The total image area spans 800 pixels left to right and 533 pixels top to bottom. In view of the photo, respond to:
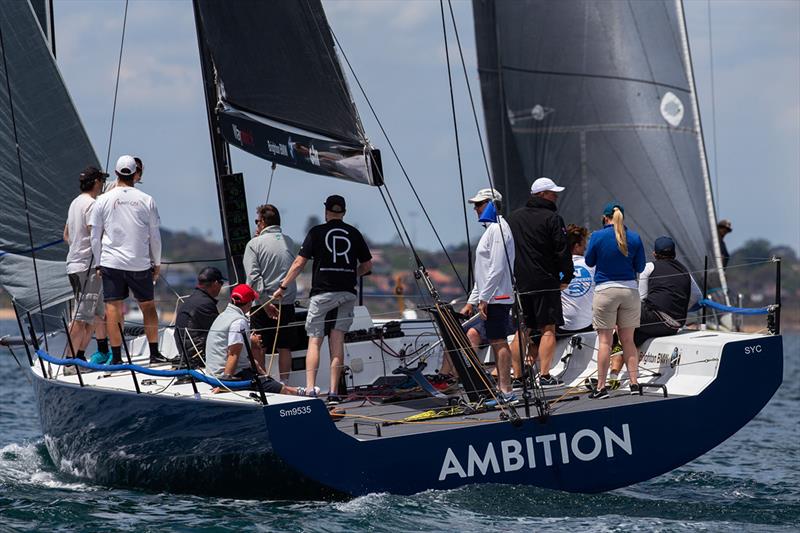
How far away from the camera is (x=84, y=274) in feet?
29.4

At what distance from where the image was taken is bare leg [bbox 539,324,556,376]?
8695 millimetres

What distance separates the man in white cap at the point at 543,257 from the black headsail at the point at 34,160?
144 inches

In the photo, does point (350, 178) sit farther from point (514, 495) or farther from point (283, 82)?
point (514, 495)

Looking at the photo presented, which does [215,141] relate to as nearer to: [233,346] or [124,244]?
[124,244]

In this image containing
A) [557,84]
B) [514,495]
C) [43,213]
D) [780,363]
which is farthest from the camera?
[557,84]

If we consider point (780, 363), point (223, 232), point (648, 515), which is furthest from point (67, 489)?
Answer: point (780, 363)

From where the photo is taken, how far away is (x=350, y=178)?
8758 mm

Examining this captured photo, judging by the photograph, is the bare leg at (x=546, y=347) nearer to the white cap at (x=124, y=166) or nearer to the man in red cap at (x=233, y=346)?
the man in red cap at (x=233, y=346)

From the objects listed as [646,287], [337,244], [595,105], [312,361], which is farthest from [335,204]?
[595,105]

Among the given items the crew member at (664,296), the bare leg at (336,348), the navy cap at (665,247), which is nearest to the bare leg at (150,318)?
the bare leg at (336,348)

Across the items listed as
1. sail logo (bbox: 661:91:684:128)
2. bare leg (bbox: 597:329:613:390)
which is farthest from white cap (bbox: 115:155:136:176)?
sail logo (bbox: 661:91:684:128)

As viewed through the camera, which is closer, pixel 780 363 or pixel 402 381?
pixel 780 363

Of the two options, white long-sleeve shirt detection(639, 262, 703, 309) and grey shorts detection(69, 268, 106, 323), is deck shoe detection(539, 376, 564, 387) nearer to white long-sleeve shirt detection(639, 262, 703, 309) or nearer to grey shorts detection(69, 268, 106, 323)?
white long-sleeve shirt detection(639, 262, 703, 309)

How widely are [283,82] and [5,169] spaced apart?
91.5 inches
